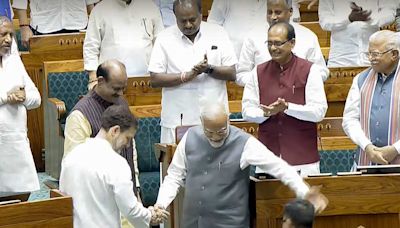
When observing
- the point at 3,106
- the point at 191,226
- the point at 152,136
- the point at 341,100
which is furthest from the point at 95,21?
the point at 191,226

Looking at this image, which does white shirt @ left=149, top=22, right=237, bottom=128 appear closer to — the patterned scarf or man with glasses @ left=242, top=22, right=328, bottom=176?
man with glasses @ left=242, top=22, right=328, bottom=176

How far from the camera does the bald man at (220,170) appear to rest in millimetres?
4352

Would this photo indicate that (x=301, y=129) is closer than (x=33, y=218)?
No

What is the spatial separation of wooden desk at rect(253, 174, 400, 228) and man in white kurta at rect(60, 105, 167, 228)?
608 millimetres

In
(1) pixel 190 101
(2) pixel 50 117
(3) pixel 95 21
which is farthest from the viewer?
(2) pixel 50 117

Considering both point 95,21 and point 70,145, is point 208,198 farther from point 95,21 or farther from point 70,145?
point 95,21

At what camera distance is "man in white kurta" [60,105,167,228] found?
13.4 feet

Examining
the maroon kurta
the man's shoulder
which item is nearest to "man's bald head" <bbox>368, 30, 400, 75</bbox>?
the maroon kurta

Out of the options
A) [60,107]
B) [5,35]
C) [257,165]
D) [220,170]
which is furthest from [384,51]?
[60,107]

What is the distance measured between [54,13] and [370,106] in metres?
3.30

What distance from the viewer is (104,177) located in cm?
410

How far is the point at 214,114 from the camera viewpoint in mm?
4332

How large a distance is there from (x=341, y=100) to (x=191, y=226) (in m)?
2.37

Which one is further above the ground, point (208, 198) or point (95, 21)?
point (95, 21)
